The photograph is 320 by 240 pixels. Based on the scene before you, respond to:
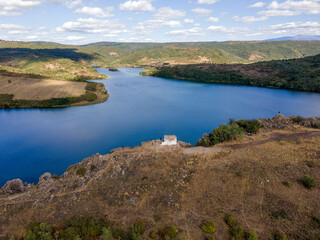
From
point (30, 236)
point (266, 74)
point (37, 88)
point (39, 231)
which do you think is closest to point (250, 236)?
point (39, 231)

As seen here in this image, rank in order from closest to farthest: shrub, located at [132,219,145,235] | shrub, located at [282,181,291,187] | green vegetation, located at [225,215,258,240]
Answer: green vegetation, located at [225,215,258,240]
shrub, located at [132,219,145,235]
shrub, located at [282,181,291,187]

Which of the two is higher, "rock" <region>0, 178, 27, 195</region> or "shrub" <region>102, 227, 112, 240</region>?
"shrub" <region>102, 227, 112, 240</region>

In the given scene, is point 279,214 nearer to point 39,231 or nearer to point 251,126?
point 251,126

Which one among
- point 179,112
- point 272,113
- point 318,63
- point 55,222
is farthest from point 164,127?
point 318,63

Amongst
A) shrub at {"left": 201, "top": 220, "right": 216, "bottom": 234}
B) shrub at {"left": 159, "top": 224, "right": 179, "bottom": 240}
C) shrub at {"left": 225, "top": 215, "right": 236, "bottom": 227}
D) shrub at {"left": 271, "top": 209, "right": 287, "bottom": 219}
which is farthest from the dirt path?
shrub at {"left": 159, "top": 224, "right": 179, "bottom": 240}

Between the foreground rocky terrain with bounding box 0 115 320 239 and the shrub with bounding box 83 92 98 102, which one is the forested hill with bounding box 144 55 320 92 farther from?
the foreground rocky terrain with bounding box 0 115 320 239

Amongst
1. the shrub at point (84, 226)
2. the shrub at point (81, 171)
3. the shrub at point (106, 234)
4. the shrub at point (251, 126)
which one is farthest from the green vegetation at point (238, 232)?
the shrub at point (251, 126)
